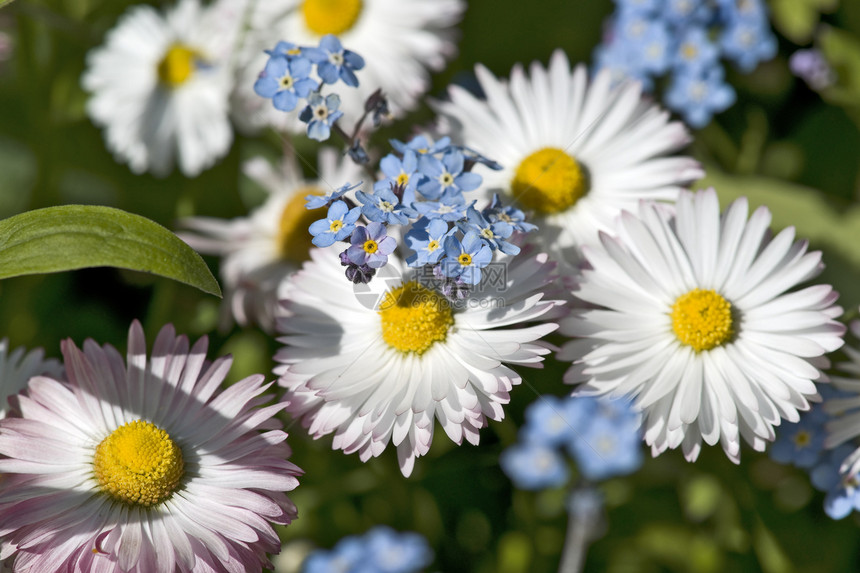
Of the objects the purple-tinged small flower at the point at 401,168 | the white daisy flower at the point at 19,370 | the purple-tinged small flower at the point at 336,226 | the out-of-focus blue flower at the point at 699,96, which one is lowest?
the white daisy flower at the point at 19,370

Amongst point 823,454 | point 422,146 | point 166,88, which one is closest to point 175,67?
point 166,88

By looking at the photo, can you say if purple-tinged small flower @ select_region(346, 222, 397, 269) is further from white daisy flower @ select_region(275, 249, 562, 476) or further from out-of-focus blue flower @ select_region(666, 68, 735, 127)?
out-of-focus blue flower @ select_region(666, 68, 735, 127)

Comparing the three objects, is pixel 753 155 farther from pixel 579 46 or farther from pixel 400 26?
pixel 400 26

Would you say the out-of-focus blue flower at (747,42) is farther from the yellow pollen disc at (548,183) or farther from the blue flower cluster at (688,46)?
the yellow pollen disc at (548,183)

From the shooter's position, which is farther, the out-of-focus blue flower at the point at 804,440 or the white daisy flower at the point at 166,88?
the white daisy flower at the point at 166,88

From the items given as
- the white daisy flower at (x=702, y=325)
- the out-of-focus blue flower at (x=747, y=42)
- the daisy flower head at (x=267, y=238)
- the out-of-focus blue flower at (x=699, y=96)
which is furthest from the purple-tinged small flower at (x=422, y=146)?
the out-of-focus blue flower at (x=747, y=42)

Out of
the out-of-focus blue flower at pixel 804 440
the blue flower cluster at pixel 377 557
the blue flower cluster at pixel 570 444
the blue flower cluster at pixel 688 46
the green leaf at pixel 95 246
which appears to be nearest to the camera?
the green leaf at pixel 95 246
